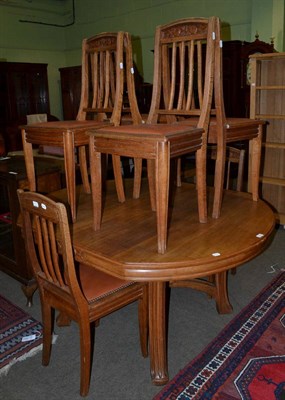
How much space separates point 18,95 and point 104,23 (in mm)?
2268

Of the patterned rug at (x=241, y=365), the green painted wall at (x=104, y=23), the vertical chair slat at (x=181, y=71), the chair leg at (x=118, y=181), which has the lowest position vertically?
the patterned rug at (x=241, y=365)

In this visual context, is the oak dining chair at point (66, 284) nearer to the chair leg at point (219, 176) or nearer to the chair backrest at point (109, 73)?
the chair leg at point (219, 176)

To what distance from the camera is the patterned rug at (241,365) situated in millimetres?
1815

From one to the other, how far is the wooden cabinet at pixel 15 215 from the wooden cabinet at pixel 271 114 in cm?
210

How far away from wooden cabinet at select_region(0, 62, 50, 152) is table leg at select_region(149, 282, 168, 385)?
6.39 metres

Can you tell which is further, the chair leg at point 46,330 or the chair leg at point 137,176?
the chair leg at point 137,176

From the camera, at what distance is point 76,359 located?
2.08 metres

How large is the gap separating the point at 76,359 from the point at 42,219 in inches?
33.2

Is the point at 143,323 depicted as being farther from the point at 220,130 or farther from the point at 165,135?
the point at 220,130

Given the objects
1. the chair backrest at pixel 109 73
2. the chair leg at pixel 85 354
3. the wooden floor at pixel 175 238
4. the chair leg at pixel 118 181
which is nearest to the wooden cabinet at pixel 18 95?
the chair backrest at pixel 109 73

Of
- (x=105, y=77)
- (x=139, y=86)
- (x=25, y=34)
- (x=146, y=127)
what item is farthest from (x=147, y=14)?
(x=146, y=127)

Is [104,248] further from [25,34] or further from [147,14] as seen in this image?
[25,34]

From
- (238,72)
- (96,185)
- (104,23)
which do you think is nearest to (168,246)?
(96,185)

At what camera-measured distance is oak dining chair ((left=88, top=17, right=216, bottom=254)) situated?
174 centimetres
